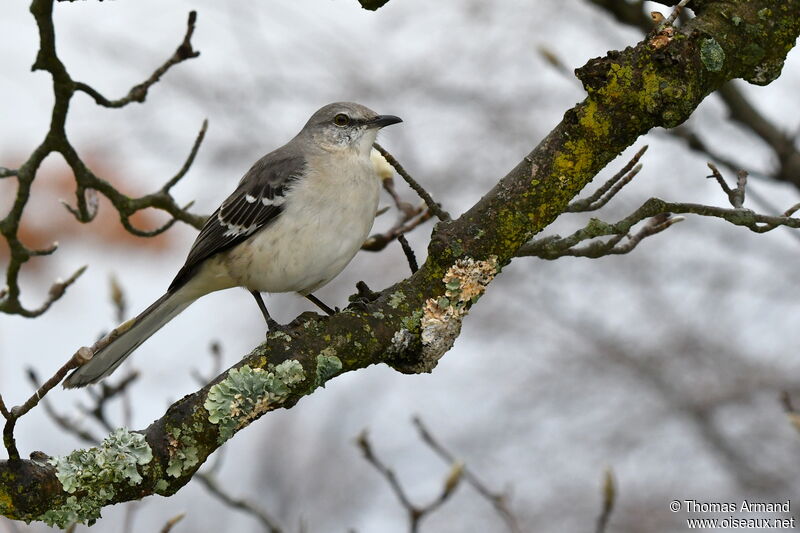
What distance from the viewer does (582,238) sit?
10.9 feet

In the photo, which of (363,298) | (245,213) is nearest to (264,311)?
(245,213)

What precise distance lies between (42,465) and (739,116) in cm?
386

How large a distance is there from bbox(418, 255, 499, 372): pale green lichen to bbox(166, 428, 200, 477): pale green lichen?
2.50ft

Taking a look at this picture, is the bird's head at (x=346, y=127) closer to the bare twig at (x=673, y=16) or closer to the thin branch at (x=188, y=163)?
the thin branch at (x=188, y=163)

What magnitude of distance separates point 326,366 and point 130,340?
64.8 inches

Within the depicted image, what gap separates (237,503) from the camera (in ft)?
13.8

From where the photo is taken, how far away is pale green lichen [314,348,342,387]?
279cm

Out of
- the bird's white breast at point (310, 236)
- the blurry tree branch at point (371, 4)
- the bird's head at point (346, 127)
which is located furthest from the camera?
the bird's head at point (346, 127)

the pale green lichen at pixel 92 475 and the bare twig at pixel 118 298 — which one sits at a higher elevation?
the bare twig at pixel 118 298

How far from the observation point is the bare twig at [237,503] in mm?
4137

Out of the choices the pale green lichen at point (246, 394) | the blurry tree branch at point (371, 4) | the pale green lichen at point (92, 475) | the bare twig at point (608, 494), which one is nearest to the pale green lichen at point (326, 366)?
the pale green lichen at point (246, 394)

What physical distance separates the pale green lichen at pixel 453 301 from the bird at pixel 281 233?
1188 millimetres

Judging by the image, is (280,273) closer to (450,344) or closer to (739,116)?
(450,344)

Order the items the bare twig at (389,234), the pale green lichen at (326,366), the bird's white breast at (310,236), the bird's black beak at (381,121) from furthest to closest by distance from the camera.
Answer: the bird's black beak at (381,121)
the bare twig at (389,234)
the bird's white breast at (310,236)
the pale green lichen at (326,366)
